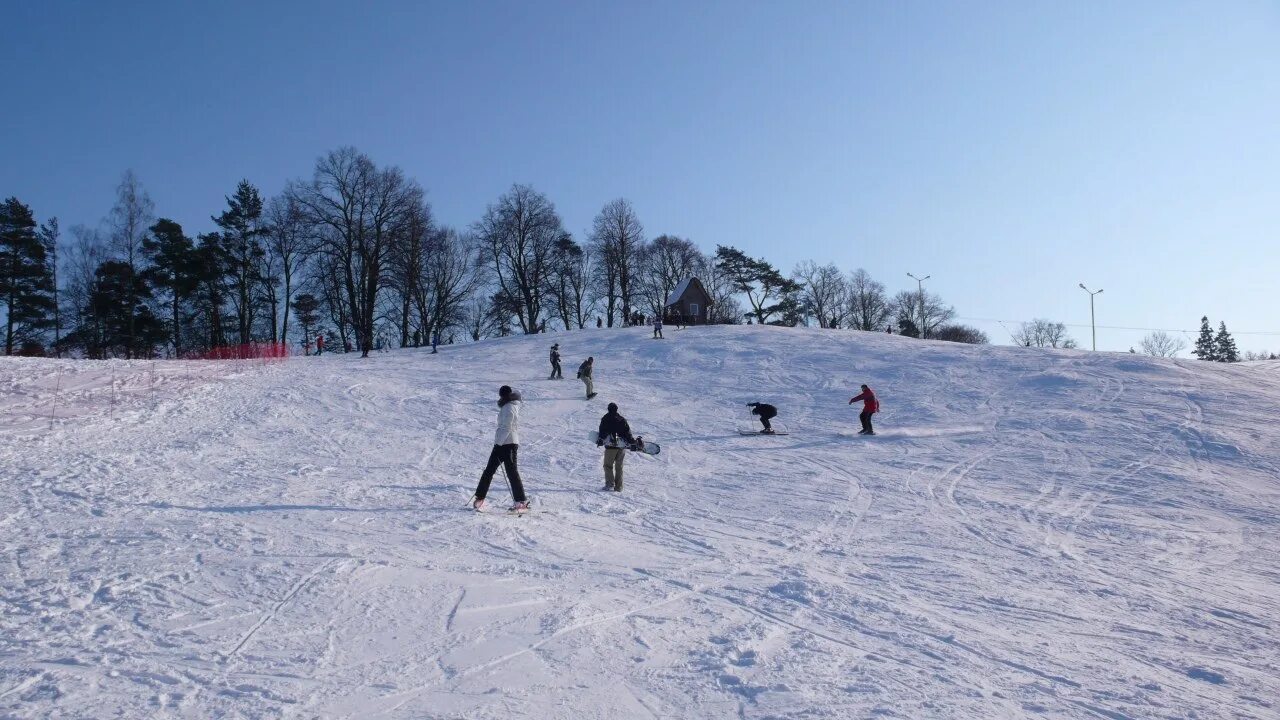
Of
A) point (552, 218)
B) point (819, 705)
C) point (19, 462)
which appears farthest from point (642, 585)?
point (552, 218)

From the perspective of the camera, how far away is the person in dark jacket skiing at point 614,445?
12.1 metres

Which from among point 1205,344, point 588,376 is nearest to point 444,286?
point 588,376

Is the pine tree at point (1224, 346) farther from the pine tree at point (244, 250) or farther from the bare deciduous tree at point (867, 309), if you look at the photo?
the pine tree at point (244, 250)

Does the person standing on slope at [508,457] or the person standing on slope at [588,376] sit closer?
the person standing on slope at [508,457]

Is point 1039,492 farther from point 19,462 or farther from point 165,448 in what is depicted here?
point 19,462

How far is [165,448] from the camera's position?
1355cm

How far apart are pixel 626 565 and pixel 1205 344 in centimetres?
9322

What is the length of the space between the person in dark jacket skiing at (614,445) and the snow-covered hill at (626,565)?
1.41ft

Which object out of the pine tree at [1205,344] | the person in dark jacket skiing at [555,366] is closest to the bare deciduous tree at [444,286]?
the person in dark jacket skiing at [555,366]

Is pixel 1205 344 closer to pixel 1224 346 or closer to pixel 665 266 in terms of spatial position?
pixel 1224 346

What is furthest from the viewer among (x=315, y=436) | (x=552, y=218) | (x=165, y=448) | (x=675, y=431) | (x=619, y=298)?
(x=619, y=298)

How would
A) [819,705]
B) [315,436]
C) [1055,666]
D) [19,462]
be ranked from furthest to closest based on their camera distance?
[315,436] < [19,462] < [1055,666] < [819,705]

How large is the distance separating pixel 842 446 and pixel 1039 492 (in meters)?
5.06

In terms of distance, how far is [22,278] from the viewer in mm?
34844
